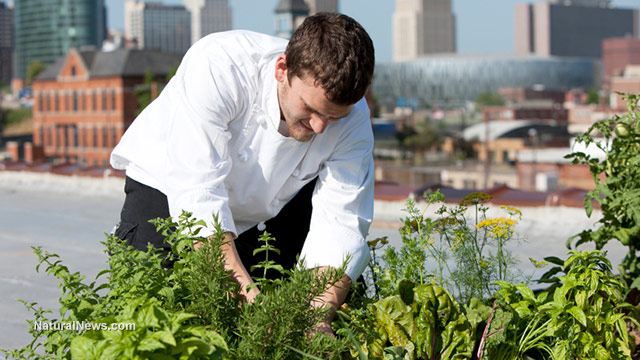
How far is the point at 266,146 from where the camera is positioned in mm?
1870

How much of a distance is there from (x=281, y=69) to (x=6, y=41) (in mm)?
183467

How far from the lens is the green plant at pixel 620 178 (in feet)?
7.12

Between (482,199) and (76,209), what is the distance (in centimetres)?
388

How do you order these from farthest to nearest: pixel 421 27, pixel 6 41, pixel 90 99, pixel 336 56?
pixel 421 27 → pixel 6 41 → pixel 90 99 → pixel 336 56

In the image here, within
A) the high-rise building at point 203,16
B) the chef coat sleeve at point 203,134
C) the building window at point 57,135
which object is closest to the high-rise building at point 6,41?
the high-rise building at point 203,16

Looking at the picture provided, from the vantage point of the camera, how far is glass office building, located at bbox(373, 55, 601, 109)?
373 feet

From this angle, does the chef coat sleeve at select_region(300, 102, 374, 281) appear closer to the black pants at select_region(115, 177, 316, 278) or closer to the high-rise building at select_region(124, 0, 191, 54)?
the black pants at select_region(115, 177, 316, 278)

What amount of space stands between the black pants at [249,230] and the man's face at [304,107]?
0.36m

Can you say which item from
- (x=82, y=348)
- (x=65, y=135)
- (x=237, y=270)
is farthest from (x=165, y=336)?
(x=65, y=135)

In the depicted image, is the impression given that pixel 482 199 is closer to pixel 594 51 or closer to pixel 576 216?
pixel 576 216

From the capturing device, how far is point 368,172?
1.95 m

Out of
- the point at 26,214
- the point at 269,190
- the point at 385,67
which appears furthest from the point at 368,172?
the point at 385,67

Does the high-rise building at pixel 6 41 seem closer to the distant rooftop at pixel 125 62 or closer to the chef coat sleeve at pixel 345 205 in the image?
the distant rooftop at pixel 125 62

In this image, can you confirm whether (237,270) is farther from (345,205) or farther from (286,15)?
(286,15)
